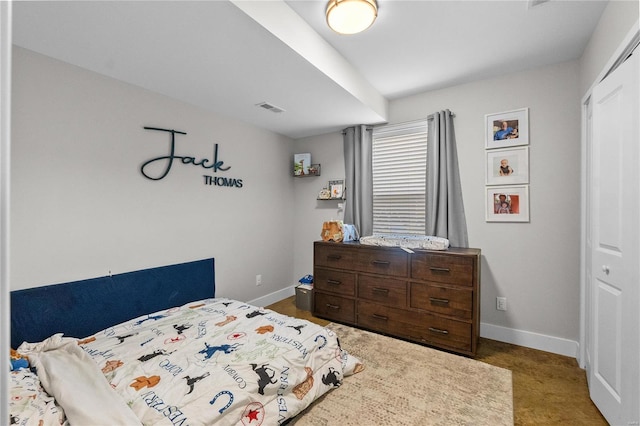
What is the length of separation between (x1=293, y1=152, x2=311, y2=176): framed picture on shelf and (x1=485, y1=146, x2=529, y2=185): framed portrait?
2140mm

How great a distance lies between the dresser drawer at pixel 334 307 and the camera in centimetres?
307

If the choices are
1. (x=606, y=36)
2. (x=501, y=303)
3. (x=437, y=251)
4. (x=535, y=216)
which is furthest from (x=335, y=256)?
(x=606, y=36)

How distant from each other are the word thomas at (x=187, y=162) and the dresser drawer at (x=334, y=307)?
64.1 inches

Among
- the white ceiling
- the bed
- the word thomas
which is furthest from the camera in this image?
the word thomas

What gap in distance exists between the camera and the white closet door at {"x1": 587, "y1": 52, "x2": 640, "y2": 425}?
1470 mm

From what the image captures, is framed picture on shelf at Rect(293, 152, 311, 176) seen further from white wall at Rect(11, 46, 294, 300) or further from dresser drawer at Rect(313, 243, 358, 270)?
dresser drawer at Rect(313, 243, 358, 270)

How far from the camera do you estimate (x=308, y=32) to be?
2.03m

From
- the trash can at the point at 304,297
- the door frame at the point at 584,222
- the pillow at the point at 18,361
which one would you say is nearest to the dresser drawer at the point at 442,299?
the door frame at the point at 584,222

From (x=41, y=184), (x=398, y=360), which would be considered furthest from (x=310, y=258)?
(x=41, y=184)

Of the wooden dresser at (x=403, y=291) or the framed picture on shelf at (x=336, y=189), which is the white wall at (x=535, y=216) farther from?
the framed picture on shelf at (x=336, y=189)

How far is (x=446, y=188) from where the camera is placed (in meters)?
2.94

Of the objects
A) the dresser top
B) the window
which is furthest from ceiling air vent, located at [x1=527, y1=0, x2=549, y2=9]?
the dresser top

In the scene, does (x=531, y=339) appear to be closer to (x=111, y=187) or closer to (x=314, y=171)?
(x=314, y=171)

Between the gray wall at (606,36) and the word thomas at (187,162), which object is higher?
the gray wall at (606,36)
